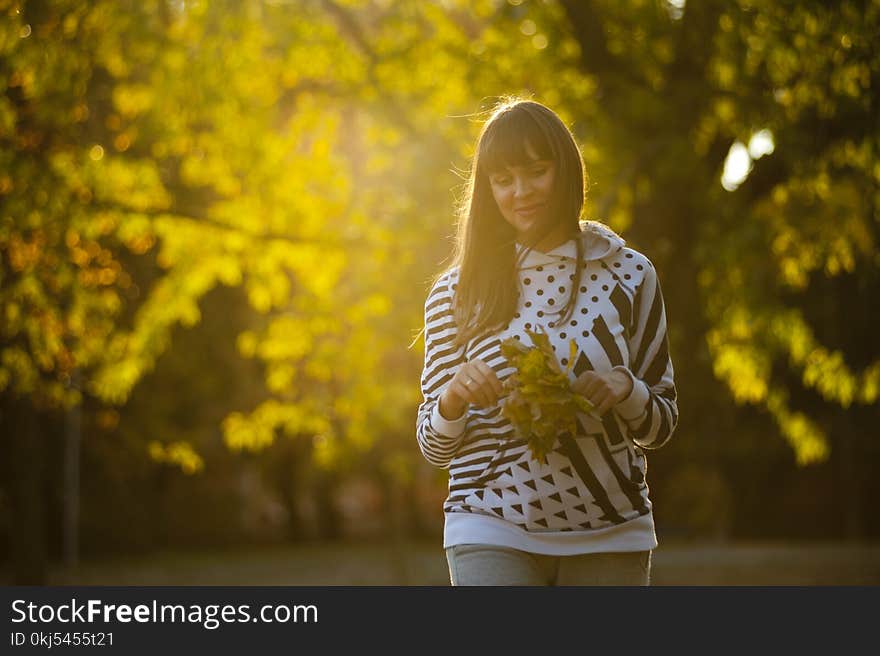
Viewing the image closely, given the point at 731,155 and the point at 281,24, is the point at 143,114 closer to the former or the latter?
the point at 281,24

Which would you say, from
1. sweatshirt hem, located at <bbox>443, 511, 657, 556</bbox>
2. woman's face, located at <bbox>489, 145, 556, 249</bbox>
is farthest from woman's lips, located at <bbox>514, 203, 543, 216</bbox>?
sweatshirt hem, located at <bbox>443, 511, 657, 556</bbox>

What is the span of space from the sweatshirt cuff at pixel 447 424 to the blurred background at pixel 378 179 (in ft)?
7.97

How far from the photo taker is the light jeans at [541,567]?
2.81 m

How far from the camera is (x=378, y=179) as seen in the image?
38.9 ft

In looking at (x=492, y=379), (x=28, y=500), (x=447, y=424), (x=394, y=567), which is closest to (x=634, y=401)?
(x=492, y=379)

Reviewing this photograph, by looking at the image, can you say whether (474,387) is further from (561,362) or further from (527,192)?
(527,192)

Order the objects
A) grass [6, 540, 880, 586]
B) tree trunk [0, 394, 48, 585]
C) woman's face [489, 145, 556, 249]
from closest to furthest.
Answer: woman's face [489, 145, 556, 249] → tree trunk [0, 394, 48, 585] → grass [6, 540, 880, 586]

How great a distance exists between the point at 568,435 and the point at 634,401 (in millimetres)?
169

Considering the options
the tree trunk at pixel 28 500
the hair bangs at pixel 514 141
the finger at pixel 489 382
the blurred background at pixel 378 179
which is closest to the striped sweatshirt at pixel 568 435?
the finger at pixel 489 382

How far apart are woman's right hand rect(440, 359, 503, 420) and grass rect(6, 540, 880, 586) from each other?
18.3 meters

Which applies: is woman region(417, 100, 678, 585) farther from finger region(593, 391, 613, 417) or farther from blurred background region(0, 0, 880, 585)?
blurred background region(0, 0, 880, 585)

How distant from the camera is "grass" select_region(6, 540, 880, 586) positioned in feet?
77.0

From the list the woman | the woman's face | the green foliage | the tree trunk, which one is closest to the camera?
the green foliage

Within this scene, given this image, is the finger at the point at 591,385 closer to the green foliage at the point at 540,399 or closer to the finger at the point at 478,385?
the green foliage at the point at 540,399
